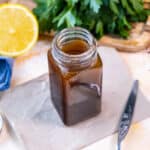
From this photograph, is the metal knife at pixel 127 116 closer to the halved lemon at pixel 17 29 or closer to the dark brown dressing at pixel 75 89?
the dark brown dressing at pixel 75 89

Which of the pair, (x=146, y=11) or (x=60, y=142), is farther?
(x=146, y=11)

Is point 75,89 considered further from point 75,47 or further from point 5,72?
point 5,72

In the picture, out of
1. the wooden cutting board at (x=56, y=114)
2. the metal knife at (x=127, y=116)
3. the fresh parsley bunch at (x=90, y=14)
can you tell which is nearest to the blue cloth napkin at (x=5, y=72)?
the wooden cutting board at (x=56, y=114)

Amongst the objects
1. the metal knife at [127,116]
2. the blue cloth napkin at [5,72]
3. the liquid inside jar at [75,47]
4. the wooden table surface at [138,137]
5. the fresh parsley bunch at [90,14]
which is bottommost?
the wooden table surface at [138,137]

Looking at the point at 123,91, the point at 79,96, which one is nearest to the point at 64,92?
the point at 79,96

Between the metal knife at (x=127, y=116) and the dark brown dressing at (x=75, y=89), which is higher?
the dark brown dressing at (x=75, y=89)

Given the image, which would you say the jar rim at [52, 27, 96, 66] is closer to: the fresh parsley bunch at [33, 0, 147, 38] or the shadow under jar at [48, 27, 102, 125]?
the shadow under jar at [48, 27, 102, 125]

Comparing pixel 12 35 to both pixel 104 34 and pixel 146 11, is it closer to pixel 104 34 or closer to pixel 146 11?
pixel 104 34

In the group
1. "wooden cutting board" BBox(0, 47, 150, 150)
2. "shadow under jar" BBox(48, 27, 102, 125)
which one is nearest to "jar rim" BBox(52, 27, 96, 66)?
"shadow under jar" BBox(48, 27, 102, 125)
